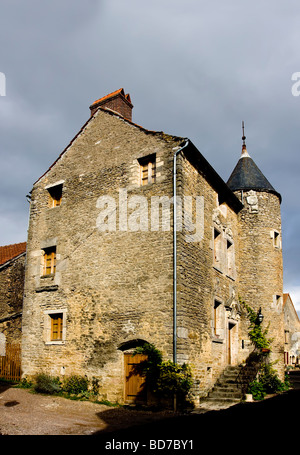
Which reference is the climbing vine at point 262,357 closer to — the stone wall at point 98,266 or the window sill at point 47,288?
the stone wall at point 98,266

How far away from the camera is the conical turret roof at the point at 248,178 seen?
16672mm

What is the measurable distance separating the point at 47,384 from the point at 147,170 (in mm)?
7067

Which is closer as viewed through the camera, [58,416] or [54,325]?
[58,416]

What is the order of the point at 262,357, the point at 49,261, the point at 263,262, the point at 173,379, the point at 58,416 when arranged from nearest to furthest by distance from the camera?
the point at 58,416
the point at 173,379
the point at 49,261
the point at 262,357
the point at 263,262

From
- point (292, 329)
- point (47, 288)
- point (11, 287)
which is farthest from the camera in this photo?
point (292, 329)

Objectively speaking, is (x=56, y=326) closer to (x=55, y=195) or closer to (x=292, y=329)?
(x=55, y=195)

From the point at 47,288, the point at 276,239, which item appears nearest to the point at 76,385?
the point at 47,288

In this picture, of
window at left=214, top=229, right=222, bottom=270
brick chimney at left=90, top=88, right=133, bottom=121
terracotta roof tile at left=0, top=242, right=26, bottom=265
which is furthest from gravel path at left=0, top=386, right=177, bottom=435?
brick chimney at left=90, top=88, right=133, bottom=121

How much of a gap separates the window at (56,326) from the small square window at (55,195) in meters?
4.02

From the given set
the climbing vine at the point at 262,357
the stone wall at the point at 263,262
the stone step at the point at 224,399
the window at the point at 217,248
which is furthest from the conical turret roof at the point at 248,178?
the stone step at the point at 224,399

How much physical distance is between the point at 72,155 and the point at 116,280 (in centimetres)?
523

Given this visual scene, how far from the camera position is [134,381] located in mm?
11000

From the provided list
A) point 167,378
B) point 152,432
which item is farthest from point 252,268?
point 152,432
